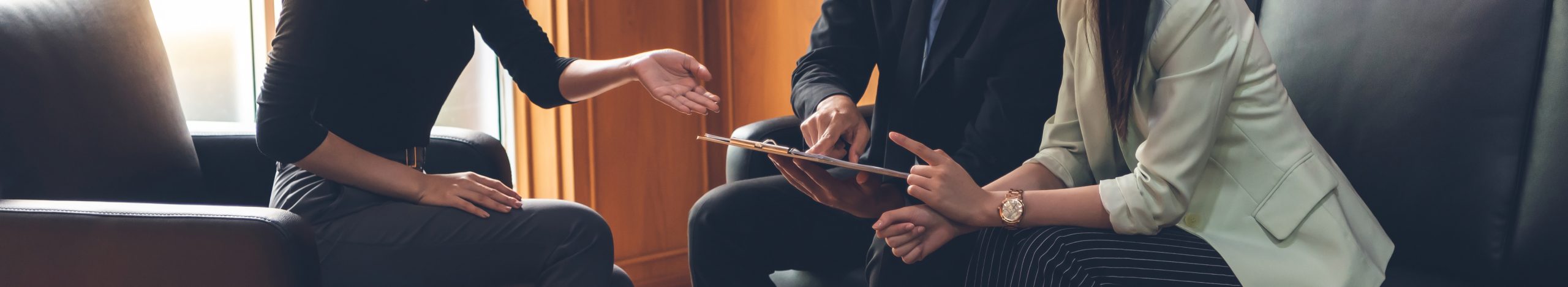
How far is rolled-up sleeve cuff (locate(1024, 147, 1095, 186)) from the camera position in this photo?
1.16 metres

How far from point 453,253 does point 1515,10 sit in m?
1.15

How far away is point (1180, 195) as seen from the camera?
994 mm

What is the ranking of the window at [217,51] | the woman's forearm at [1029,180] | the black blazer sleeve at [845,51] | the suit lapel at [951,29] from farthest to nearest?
the window at [217,51]
the black blazer sleeve at [845,51]
the suit lapel at [951,29]
the woman's forearm at [1029,180]

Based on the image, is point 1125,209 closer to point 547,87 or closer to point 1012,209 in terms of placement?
point 1012,209

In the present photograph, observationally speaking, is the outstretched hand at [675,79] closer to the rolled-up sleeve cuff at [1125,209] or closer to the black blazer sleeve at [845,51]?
the black blazer sleeve at [845,51]

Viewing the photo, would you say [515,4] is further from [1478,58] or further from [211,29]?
[1478,58]

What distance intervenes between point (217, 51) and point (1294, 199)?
1978 millimetres

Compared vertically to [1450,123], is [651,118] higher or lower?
lower

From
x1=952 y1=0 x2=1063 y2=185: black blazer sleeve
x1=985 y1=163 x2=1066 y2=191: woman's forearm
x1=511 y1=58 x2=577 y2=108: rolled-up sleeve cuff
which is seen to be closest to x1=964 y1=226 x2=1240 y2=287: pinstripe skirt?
x1=985 y1=163 x2=1066 y2=191: woman's forearm

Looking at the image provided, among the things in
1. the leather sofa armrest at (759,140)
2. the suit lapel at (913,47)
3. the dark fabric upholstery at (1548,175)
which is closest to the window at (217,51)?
the leather sofa armrest at (759,140)

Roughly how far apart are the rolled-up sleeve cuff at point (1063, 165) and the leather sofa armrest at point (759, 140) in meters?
0.39

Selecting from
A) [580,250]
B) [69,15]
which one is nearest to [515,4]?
[580,250]

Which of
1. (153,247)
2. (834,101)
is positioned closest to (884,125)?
(834,101)

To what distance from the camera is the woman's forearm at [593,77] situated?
1449 mm
